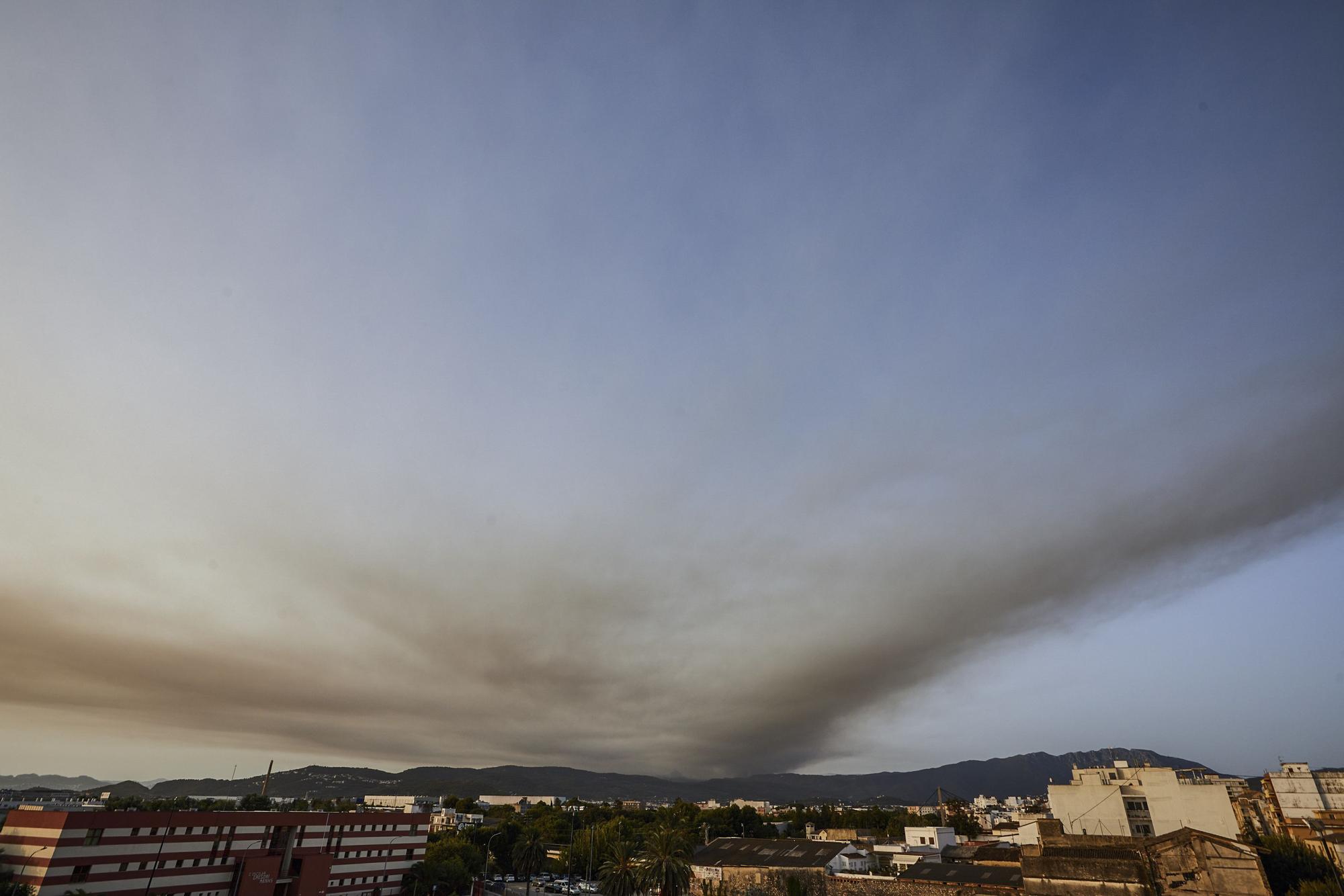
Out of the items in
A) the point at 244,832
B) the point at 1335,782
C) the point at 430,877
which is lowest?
the point at 430,877

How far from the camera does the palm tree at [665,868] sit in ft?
219

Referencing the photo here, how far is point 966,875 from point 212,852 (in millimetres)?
75003

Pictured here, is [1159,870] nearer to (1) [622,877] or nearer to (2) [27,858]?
(1) [622,877]

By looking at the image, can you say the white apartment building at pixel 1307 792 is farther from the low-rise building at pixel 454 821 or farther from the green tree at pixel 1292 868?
the low-rise building at pixel 454 821

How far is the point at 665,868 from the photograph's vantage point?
219 ft

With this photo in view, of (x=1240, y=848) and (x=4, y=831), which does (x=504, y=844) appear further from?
(x=1240, y=848)

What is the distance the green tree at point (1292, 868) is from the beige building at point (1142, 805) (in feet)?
74.7

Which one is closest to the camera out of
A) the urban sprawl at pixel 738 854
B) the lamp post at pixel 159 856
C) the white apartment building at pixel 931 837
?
the urban sprawl at pixel 738 854

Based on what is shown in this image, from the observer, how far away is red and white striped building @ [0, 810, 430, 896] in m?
55.1

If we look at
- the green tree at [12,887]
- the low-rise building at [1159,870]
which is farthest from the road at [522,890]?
the low-rise building at [1159,870]

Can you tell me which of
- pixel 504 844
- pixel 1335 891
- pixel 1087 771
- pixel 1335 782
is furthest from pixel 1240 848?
pixel 504 844

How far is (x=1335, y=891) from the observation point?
4341cm

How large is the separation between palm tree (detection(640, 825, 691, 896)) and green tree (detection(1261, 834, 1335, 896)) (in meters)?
47.8

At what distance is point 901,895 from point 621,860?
2789cm
